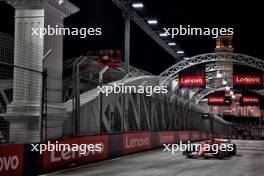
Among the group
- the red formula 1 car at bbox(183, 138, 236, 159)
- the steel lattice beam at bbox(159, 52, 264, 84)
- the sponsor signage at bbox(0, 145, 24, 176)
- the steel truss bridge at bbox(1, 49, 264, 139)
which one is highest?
the steel lattice beam at bbox(159, 52, 264, 84)

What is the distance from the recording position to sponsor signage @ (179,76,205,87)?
3394 cm

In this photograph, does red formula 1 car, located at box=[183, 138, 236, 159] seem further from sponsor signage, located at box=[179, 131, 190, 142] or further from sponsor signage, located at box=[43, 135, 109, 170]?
sponsor signage, located at box=[179, 131, 190, 142]

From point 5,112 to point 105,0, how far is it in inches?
763

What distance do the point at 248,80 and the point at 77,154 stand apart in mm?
24089

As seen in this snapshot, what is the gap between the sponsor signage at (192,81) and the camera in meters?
33.9

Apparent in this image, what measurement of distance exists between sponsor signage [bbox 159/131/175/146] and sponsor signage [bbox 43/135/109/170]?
1086 cm

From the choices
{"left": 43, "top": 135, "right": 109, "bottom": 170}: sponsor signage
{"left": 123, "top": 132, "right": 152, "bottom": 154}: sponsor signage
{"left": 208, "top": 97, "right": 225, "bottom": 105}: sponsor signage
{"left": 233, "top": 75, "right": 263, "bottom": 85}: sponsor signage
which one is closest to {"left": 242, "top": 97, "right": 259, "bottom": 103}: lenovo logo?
{"left": 208, "top": 97, "right": 225, "bottom": 105}: sponsor signage

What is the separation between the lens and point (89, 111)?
725 inches

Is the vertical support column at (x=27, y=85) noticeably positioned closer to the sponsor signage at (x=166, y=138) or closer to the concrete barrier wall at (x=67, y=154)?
the concrete barrier wall at (x=67, y=154)

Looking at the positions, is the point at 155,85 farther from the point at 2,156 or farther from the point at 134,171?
the point at 2,156

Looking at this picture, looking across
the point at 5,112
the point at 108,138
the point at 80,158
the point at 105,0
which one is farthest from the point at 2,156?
the point at 105,0

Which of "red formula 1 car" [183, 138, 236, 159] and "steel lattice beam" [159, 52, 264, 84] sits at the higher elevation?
"steel lattice beam" [159, 52, 264, 84]

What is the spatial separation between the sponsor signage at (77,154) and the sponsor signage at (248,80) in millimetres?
20979

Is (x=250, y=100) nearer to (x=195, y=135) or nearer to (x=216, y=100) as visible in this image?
(x=216, y=100)
